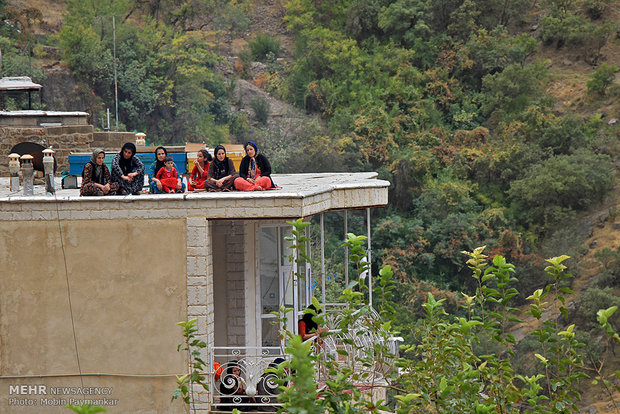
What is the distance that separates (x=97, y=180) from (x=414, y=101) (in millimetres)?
24621

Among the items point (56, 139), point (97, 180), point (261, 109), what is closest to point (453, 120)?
point (261, 109)

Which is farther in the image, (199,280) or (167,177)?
(167,177)

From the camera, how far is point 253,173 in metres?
11.0

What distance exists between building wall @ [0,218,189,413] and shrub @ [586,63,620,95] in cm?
2603

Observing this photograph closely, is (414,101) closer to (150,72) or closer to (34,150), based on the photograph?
(150,72)

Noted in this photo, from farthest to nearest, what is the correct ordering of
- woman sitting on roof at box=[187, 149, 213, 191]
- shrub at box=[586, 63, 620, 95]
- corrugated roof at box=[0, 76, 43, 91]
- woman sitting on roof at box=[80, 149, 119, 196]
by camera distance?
shrub at box=[586, 63, 620, 95], corrugated roof at box=[0, 76, 43, 91], woman sitting on roof at box=[187, 149, 213, 191], woman sitting on roof at box=[80, 149, 119, 196]

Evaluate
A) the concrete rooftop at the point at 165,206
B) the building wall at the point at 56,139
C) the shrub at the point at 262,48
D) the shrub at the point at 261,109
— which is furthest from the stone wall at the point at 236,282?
the shrub at the point at 262,48

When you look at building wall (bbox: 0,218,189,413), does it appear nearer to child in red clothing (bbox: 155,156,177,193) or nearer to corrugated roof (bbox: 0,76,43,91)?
child in red clothing (bbox: 155,156,177,193)

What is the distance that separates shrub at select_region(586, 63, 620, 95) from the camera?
3238cm

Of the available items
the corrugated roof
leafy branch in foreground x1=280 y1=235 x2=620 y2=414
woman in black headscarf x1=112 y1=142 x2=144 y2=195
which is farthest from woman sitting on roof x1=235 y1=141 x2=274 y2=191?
the corrugated roof

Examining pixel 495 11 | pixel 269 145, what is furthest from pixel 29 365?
pixel 495 11

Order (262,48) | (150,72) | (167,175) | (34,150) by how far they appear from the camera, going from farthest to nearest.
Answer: (262,48) → (150,72) → (34,150) → (167,175)

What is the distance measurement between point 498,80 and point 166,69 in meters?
14.4

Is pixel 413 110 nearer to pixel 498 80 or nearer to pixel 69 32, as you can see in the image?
pixel 498 80
